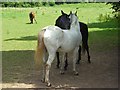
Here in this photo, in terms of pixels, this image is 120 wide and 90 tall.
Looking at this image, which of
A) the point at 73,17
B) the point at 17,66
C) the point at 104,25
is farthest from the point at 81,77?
the point at 104,25

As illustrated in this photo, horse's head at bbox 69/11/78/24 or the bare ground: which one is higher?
horse's head at bbox 69/11/78/24

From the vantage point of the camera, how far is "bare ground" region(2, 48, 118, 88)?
293 inches

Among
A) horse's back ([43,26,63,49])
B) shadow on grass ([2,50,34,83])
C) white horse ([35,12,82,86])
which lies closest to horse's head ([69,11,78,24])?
white horse ([35,12,82,86])

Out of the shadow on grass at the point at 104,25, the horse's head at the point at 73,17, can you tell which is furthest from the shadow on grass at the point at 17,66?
the shadow on grass at the point at 104,25

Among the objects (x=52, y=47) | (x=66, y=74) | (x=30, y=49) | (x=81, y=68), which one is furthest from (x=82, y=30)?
(x=30, y=49)

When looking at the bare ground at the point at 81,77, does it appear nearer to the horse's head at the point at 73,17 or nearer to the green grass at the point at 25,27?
the horse's head at the point at 73,17

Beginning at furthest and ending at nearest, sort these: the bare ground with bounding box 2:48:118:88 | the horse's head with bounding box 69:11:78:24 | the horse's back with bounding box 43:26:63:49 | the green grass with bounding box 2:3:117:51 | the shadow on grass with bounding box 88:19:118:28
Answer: the shadow on grass with bounding box 88:19:118:28, the green grass with bounding box 2:3:117:51, the horse's head with bounding box 69:11:78:24, the bare ground with bounding box 2:48:118:88, the horse's back with bounding box 43:26:63:49

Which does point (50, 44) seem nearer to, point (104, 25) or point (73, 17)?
point (73, 17)

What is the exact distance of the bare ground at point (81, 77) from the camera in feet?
24.4

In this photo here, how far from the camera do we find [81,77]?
27.2ft

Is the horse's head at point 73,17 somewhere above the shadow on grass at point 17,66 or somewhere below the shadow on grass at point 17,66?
above

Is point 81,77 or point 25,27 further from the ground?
point 81,77

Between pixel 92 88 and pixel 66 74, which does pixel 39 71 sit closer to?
pixel 66 74

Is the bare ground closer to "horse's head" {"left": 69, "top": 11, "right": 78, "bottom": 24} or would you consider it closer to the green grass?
"horse's head" {"left": 69, "top": 11, "right": 78, "bottom": 24}
